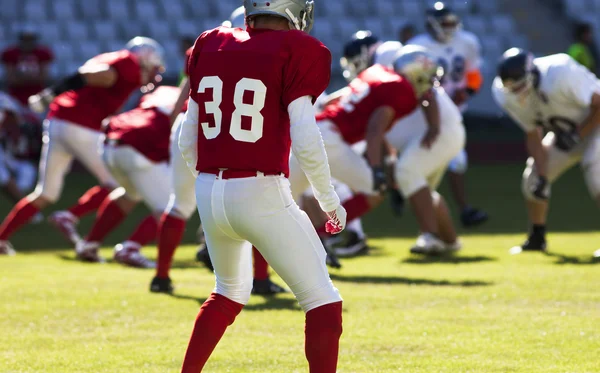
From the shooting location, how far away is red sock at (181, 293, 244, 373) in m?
4.18

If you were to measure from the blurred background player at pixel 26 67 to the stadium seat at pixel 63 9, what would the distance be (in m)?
4.41

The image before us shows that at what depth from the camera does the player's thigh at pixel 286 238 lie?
13.4 feet

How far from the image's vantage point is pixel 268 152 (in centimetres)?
410

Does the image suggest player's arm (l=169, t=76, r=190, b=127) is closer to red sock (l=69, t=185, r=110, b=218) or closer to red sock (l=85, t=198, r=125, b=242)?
red sock (l=85, t=198, r=125, b=242)

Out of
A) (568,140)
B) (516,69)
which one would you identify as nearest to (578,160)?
(568,140)

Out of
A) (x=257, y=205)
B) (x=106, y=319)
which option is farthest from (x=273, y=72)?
(x=106, y=319)

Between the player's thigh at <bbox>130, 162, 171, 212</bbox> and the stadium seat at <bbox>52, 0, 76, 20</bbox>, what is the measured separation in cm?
1134

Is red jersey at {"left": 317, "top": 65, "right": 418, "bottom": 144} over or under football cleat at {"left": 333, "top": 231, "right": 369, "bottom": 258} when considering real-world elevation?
over

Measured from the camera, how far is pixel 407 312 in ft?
20.8

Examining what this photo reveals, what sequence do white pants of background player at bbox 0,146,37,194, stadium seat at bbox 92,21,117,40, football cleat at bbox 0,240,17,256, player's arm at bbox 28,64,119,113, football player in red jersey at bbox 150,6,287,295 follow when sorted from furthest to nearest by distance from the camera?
stadium seat at bbox 92,21,117,40 < white pants of background player at bbox 0,146,37,194 < football cleat at bbox 0,240,17,256 < player's arm at bbox 28,64,119,113 < football player in red jersey at bbox 150,6,287,295

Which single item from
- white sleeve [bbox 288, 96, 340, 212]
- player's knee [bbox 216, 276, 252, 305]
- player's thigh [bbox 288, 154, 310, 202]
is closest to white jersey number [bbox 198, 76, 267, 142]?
white sleeve [bbox 288, 96, 340, 212]

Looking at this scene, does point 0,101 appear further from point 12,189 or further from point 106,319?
point 106,319

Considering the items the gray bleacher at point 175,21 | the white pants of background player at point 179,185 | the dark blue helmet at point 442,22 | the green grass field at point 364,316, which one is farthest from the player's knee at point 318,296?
the gray bleacher at point 175,21

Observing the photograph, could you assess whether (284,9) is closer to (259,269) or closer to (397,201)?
(259,269)
